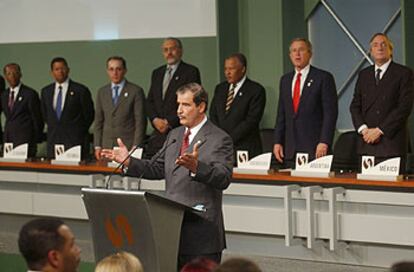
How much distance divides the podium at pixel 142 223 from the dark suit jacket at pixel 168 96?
3522mm

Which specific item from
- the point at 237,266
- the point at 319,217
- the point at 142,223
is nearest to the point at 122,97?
the point at 319,217

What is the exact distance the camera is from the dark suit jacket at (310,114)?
831 cm

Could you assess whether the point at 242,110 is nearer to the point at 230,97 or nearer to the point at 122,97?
the point at 230,97

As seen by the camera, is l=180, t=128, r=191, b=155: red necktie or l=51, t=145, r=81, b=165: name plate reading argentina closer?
l=180, t=128, r=191, b=155: red necktie

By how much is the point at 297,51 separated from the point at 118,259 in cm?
453

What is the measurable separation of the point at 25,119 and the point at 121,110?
4.49 ft

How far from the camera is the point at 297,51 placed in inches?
325

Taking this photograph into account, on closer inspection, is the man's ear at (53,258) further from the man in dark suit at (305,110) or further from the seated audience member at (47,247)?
the man in dark suit at (305,110)

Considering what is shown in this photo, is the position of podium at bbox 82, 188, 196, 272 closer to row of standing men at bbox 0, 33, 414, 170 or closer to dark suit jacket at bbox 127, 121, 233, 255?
dark suit jacket at bbox 127, 121, 233, 255

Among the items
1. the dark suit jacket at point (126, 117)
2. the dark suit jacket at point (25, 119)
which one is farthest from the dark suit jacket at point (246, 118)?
the dark suit jacket at point (25, 119)

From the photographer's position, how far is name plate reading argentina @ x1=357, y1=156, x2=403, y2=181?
745 centimetres

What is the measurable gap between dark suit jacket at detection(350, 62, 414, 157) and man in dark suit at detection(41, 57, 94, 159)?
10.3ft

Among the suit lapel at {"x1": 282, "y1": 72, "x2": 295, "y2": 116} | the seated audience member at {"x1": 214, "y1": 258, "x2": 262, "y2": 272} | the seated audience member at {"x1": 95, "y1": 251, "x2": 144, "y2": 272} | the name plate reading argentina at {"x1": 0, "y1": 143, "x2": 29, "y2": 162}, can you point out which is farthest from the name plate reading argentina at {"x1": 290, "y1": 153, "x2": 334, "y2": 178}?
the seated audience member at {"x1": 214, "y1": 258, "x2": 262, "y2": 272}

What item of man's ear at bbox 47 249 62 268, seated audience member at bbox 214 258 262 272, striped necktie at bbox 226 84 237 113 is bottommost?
man's ear at bbox 47 249 62 268
